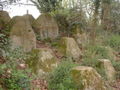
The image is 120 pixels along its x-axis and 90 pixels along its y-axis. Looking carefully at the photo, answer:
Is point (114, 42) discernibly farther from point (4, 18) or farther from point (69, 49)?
point (4, 18)

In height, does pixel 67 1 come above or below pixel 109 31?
above

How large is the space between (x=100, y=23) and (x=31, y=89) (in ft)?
22.5

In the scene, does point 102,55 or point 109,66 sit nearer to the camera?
point 109,66

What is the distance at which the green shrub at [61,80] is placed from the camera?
498cm

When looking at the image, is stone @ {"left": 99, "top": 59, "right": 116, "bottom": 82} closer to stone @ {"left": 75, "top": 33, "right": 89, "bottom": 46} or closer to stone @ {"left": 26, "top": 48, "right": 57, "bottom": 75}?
stone @ {"left": 26, "top": 48, "right": 57, "bottom": 75}

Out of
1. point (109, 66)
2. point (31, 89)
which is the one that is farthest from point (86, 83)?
point (109, 66)

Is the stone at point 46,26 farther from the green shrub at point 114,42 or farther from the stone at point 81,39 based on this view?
the green shrub at point 114,42

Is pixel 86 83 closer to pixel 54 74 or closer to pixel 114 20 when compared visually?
pixel 54 74

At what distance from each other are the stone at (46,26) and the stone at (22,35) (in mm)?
1233

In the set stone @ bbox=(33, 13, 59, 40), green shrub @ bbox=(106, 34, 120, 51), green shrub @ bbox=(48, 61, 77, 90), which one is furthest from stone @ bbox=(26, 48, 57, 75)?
green shrub @ bbox=(106, 34, 120, 51)

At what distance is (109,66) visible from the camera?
6.79 meters

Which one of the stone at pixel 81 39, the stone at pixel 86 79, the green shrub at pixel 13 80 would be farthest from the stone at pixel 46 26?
the green shrub at pixel 13 80

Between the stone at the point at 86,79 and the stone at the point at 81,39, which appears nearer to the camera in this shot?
the stone at the point at 86,79

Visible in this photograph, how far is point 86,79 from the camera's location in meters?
5.12
